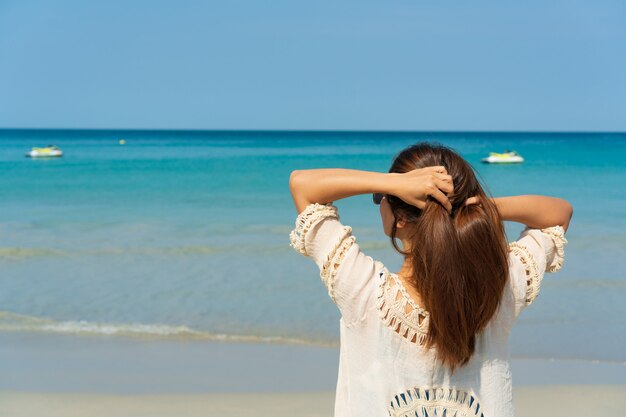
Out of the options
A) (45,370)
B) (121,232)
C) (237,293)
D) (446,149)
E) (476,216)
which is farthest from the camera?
(121,232)

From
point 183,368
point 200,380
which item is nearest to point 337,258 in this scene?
point 200,380

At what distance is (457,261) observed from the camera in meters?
1.35

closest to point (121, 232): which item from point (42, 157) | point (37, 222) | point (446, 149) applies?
point (37, 222)

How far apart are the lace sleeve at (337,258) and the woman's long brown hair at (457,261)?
105 mm

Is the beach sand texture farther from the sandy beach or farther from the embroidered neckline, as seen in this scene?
the embroidered neckline

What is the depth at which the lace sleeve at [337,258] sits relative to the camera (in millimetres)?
1388

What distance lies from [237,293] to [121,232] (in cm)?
439

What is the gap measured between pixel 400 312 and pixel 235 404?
Result: 3.21 m

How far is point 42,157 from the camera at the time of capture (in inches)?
1431

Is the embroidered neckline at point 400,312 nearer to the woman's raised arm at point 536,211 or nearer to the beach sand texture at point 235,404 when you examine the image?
the woman's raised arm at point 536,211

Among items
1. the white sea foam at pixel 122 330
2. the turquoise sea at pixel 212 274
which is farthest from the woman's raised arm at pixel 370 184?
the white sea foam at pixel 122 330

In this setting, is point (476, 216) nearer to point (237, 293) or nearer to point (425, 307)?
point (425, 307)

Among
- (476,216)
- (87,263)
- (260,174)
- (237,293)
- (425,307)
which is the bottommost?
(425,307)

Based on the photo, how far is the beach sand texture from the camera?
4.28m
